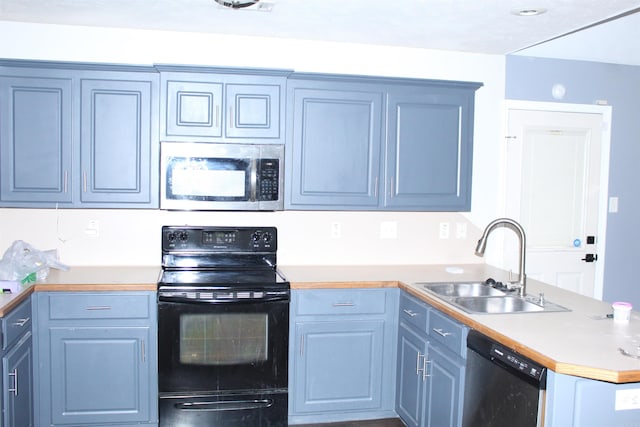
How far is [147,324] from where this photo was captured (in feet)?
9.98

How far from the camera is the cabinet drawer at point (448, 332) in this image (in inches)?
98.3

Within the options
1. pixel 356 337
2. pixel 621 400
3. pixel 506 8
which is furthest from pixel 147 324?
pixel 506 8

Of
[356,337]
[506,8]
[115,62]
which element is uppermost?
[506,8]

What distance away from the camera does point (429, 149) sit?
359 cm

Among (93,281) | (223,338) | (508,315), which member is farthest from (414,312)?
(93,281)

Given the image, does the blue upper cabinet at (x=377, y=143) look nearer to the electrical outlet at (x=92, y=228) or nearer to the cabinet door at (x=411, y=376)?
the cabinet door at (x=411, y=376)

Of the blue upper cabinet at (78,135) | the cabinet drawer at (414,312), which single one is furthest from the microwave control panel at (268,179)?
the cabinet drawer at (414,312)

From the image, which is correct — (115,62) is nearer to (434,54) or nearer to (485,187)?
(434,54)

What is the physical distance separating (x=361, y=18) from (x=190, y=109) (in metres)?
A: 1.09

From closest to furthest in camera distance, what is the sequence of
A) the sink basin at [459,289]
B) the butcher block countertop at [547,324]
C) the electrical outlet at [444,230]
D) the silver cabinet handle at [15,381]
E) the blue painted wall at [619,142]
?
the butcher block countertop at [547,324] < the silver cabinet handle at [15,381] < the sink basin at [459,289] < the electrical outlet at [444,230] < the blue painted wall at [619,142]

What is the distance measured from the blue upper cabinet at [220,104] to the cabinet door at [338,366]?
3.88 ft

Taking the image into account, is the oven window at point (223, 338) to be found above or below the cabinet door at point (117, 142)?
below

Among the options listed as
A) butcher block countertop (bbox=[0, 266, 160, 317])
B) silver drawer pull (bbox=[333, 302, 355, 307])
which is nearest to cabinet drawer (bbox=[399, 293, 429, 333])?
silver drawer pull (bbox=[333, 302, 355, 307])

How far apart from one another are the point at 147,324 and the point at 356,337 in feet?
3.76
